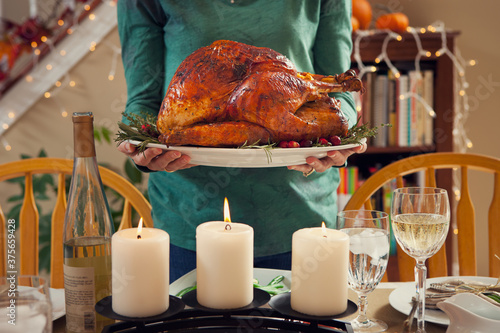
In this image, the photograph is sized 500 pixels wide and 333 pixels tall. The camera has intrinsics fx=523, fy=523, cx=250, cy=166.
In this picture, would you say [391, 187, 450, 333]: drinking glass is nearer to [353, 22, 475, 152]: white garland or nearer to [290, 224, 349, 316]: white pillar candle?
[290, 224, 349, 316]: white pillar candle

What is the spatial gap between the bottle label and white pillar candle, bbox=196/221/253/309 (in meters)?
0.15

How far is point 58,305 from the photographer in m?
0.78

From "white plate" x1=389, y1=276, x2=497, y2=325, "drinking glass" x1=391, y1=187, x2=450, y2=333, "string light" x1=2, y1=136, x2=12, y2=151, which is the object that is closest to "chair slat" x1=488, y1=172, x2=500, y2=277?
"white plate" x1=389, y1=276, x2=497, y2=325

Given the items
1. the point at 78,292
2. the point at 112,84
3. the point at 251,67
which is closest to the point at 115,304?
the point at 78,292

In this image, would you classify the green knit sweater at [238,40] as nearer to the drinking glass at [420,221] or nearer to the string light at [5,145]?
the drinking glass at [420,221]

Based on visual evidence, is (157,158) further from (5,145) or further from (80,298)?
(5,145)

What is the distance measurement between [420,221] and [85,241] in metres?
0.47

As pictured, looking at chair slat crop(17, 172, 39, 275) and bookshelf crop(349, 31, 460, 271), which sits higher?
bookshelf crop(349, 31, 460, 271)

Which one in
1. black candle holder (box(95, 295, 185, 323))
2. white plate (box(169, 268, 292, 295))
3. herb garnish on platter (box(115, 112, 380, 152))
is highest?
herb garnish on platter (box(115, 112, 380, 152))

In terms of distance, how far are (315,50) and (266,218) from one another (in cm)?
43

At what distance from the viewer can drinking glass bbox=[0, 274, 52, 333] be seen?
46cm

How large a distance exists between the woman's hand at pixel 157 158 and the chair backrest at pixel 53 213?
0.29m

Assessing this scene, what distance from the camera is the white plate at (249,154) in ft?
2.48

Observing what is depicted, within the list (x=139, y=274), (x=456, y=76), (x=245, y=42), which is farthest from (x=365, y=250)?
(x=456, y=76)
